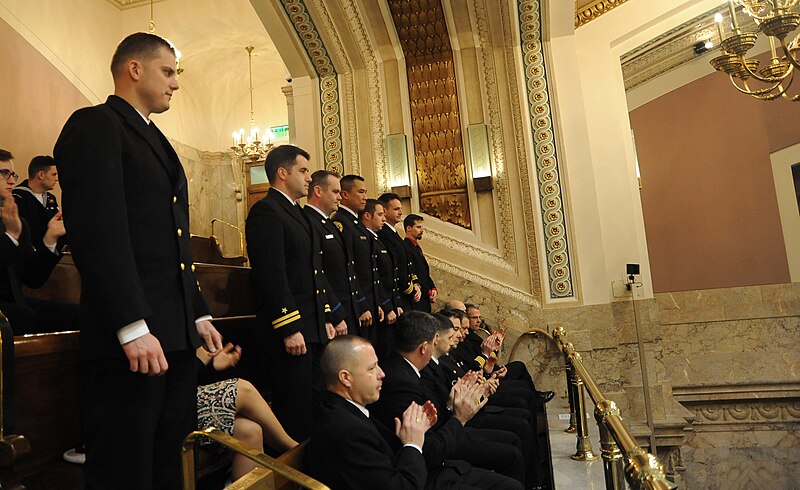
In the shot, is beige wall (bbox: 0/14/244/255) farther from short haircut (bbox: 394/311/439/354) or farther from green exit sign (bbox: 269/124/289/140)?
short haircut (bbox: 394/311/439/354)

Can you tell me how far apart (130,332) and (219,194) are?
1021cm

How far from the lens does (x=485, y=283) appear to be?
5961mm

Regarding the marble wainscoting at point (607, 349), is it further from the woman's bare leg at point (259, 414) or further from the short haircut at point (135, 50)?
the short haircut at point (135, 50)

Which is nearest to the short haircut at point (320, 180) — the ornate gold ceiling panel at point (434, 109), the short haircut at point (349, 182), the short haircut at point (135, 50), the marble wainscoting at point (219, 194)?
the short haircut at point (349, 182)

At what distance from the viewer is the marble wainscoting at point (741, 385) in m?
7.11

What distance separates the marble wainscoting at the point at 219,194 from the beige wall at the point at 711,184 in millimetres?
7120

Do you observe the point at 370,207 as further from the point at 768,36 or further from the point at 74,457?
the point at 768,36

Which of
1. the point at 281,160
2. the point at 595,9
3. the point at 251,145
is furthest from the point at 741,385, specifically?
the point at 251,145

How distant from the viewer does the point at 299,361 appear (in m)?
2.59

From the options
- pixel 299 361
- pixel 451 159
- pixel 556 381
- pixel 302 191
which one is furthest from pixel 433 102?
pixel 299 361

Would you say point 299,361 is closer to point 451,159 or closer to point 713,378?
point 451,159

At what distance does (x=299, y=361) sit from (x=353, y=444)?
2.61ft

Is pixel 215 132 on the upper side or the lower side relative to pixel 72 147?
upper

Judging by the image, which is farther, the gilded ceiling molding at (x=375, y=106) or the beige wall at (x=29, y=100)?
the gilded ceiling molding at (x=375, y=106)
